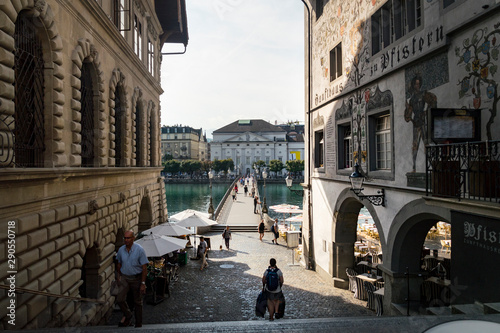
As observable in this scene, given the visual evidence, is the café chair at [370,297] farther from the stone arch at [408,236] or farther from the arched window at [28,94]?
the arched window at [28,94]

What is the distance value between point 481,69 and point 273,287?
20.8ft

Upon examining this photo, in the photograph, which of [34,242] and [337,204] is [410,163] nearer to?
[337,204]

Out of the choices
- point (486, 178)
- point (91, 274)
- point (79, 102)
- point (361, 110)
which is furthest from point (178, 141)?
point (486, 178)

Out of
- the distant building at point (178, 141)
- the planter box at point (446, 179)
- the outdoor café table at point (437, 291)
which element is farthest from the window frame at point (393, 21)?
the distant building at point (178, 141)

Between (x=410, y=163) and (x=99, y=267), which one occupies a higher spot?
(x=410, y=163)

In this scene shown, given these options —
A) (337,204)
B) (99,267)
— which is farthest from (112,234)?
(337,204)

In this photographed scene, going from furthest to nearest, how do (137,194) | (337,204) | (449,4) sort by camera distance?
1. (137,194)
2. (337,204)
3. (449,4)

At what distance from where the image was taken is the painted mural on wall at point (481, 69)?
6.83 metres

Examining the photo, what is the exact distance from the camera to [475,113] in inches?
279

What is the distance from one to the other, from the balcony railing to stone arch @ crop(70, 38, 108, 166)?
339 inches

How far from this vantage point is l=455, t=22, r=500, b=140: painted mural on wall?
6.83m

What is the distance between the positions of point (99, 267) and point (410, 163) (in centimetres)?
971

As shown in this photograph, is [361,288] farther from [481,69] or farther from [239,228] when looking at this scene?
[239,228]

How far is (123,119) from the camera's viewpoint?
15398mm
